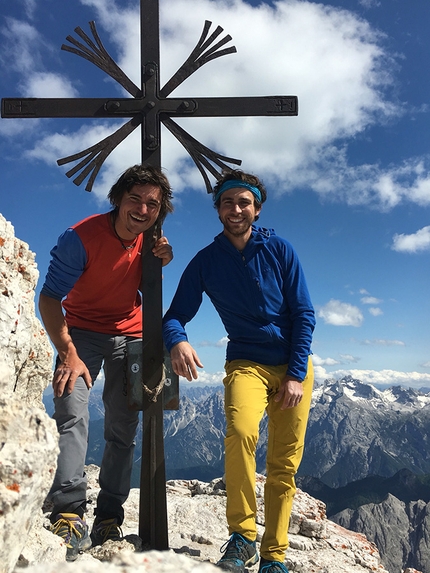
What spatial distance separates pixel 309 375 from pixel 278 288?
3.55 feet

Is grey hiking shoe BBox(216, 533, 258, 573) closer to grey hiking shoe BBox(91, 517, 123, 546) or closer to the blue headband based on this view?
grey hiking shoe BBox(91, 517, 123, 546)

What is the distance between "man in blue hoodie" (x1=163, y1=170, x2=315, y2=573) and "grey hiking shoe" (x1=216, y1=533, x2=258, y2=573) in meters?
0.01

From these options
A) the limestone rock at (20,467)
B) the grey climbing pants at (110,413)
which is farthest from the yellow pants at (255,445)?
the limestone rock at (20,467)

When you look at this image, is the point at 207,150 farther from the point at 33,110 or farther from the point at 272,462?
the point at 272,462

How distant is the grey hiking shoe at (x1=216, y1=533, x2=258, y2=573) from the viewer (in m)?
4.24

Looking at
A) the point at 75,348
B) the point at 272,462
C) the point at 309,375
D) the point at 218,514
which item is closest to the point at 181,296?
the point at 75,348

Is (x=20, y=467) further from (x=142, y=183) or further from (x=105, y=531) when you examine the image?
(x=142, y=183)

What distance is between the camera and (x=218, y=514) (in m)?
8.44

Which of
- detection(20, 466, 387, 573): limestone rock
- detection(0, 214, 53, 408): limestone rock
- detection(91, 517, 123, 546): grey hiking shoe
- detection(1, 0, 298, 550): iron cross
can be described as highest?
detection(1, 0, 298, 550): iron cross

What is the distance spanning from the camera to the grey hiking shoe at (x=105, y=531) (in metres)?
5.10

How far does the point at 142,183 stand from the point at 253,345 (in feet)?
7.37

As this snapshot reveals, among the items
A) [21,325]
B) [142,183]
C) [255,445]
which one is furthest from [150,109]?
[255,445]

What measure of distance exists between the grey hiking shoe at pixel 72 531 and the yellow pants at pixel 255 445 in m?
1.49

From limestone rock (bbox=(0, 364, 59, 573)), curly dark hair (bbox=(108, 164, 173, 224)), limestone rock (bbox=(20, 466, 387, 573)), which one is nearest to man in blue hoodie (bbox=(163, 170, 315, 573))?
curly dark hair (bbox=(108, 164, 173, 224))
